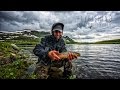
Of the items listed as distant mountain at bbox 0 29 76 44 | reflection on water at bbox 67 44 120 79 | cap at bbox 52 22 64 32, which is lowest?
reflection on water at bbox 67 44 120 79

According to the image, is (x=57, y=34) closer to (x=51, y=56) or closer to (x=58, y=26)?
(x=58, y=26)

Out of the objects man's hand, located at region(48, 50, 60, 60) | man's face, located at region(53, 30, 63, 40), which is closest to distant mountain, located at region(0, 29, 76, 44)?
man's face, located at region(53, 30, 63, 40)

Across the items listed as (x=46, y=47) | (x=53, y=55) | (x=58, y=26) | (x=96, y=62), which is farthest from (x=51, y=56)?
(x=96, y=62)

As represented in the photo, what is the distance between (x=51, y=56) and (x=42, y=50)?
16 cm

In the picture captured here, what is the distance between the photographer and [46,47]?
4066 mm

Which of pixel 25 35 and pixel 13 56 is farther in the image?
pixel 25 35

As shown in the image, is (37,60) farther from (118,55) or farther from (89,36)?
(118,55)

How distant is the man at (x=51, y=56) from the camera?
4.05m

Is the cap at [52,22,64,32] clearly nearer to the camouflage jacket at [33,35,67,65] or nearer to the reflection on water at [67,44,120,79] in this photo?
the camouflage jacket at [33,35,67,65]

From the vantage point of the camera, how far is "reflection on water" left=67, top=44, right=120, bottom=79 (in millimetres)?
4086

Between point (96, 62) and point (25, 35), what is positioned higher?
point (25, 35)

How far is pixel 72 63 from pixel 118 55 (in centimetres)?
71

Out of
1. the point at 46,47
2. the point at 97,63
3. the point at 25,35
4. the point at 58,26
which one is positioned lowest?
the point at 97,63
